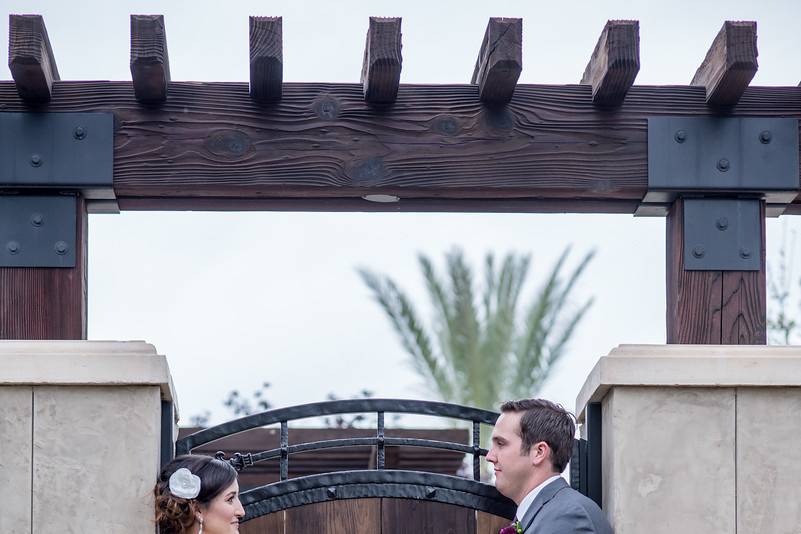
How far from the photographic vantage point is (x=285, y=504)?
4.56m

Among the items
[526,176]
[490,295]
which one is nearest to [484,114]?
[526,176]

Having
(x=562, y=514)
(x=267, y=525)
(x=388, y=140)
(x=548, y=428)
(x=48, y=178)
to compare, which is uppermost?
(x=388, y=140)

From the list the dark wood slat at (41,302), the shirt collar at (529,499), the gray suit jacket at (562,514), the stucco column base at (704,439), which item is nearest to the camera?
the gray suit jacket at (562,514)

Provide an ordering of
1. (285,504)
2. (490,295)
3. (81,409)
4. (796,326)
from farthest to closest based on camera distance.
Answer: (490,295), (796,326), (285,504), (81,409)

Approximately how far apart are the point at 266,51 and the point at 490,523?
172 centimetres

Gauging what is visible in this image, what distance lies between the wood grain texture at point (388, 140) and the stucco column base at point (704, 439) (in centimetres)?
74

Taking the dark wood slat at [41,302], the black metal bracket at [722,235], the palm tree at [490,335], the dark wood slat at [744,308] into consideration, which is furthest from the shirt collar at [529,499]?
the palm tree at [490,335]

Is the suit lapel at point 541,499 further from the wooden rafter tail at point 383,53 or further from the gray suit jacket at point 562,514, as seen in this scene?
the wooden rafter tail at point 383,53

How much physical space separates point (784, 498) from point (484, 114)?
1610mm

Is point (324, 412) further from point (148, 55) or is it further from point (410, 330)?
point (410, 330)

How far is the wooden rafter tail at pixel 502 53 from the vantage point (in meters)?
4.61

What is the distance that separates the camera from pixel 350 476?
14.9 feet

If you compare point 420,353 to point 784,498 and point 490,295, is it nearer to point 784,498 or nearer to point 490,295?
point 490,295

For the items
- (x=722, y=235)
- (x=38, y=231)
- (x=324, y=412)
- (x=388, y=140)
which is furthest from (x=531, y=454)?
(x=38, y=231)
